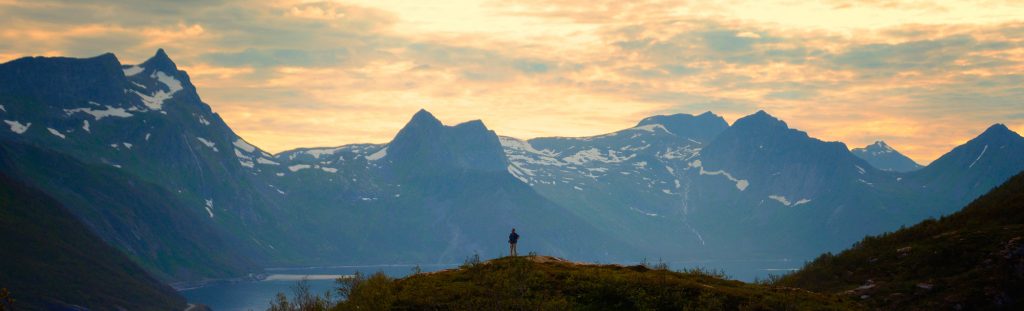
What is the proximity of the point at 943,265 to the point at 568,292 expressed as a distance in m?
28.3

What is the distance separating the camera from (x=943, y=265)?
224ft

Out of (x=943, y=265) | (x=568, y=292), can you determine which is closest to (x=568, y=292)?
(x=568, y=292)

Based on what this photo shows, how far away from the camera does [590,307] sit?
57938 millimetres

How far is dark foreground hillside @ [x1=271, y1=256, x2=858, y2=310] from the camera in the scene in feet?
186

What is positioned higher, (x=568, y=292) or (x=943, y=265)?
(x=943, y=265)

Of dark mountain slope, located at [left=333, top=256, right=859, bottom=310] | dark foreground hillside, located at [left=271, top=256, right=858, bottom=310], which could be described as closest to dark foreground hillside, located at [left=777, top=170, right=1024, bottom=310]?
dark foreground hillside, located at [left=271, top=256, right=858, bottom=310]

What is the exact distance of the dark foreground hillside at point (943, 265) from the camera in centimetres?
6238

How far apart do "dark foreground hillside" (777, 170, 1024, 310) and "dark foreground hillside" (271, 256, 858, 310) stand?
6518mm

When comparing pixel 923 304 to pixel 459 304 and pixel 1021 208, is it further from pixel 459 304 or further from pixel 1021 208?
pixel 459 304

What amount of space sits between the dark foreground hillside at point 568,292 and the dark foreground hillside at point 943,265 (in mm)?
6518

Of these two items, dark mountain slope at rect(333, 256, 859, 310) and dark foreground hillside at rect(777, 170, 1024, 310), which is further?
dark foreground hillside at rect(777, 170, 1024, 310)

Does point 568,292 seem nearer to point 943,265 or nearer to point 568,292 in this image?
point 568,292

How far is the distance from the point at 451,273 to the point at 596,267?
993cm

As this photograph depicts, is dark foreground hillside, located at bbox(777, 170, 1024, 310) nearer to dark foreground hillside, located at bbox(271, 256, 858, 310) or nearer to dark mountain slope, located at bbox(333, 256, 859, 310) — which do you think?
dark foreground hillside, located at bbox(271, 256, 858, 310)
